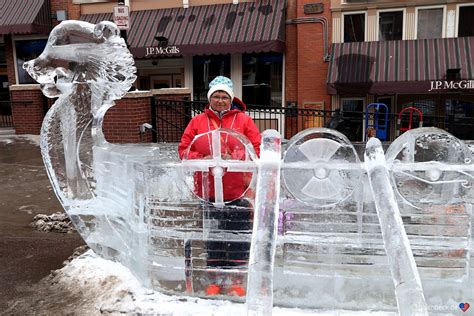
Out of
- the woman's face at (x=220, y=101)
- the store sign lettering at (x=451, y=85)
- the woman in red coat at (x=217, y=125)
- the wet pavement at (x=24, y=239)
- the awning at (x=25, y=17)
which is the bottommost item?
the wet pavement at (x=24, y=239)

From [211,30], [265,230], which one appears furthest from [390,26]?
[265,230]

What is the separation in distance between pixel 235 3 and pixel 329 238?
35.2 feet

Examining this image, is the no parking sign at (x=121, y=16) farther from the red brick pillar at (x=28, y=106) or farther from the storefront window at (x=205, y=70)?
the storefront window at (x=205, y=70)

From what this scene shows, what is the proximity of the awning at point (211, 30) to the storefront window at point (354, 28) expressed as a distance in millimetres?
1712

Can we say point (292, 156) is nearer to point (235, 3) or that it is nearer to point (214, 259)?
point (214, 259)

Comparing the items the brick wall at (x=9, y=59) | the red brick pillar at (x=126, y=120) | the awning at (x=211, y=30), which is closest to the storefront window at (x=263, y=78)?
the awning at (x=211, y=30)

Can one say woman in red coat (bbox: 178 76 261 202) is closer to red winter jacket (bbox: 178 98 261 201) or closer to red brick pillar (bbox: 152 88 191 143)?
red winter jacket (bbox: 178 98 261 201)

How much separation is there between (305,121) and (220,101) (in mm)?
9170

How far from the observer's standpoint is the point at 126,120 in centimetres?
861

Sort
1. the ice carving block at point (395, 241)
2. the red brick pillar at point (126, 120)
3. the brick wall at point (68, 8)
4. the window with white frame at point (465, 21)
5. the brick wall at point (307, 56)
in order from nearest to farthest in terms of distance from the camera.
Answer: the ice carving block at point (395, 241) < the red brick pillar at point (126, 120) < the window with white frame at point (465, 21) < the brick wall at point (307, 56) < the brick wall at point (68, 8)

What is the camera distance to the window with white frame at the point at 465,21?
11.0 meters

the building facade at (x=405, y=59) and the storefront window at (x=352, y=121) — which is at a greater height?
the building facade at (x=405, y=59)

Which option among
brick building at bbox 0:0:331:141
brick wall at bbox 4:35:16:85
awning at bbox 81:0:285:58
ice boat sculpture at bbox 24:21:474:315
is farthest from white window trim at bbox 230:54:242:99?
ice boat sculpture at bbox 24:21:474:315

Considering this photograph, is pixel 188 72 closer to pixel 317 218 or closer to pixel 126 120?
pixel 126 120
